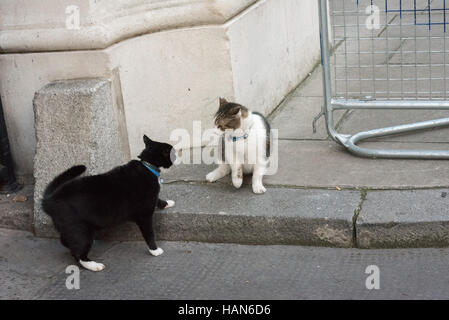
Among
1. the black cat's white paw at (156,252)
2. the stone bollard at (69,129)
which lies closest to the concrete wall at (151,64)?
the stone bollard at (69,129)

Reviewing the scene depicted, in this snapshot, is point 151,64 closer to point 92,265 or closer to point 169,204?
point 169,204

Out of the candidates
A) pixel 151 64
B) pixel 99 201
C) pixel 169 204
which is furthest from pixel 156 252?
pixel 151 64

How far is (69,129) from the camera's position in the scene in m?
4.29

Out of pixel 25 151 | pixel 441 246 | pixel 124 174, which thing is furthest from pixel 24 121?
pixel 441 246

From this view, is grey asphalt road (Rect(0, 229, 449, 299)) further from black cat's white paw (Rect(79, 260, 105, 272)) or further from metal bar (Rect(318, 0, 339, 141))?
metal bar (Rect(318, 0, 339, 141))

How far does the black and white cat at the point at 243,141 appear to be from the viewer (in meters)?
4.16

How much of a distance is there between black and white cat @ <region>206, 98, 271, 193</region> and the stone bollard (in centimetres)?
75

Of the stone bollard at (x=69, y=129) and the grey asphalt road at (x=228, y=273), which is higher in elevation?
the stone bollard at (x=69, y=129)

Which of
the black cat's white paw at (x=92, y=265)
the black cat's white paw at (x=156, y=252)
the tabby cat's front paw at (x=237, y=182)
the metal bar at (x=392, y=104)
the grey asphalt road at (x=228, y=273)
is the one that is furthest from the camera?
the metal bar at (x=392, y=104)

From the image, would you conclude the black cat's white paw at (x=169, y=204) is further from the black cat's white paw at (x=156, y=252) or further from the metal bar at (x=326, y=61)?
the metal bar at (x=326, y=61)

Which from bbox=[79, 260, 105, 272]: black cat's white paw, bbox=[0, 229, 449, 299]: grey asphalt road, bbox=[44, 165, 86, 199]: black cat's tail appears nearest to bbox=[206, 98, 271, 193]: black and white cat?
bbox=[0, 229, 449, 299]: grey asphalt road

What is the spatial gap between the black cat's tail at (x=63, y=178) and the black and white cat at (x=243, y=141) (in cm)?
89

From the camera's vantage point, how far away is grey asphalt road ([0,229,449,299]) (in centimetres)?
352
